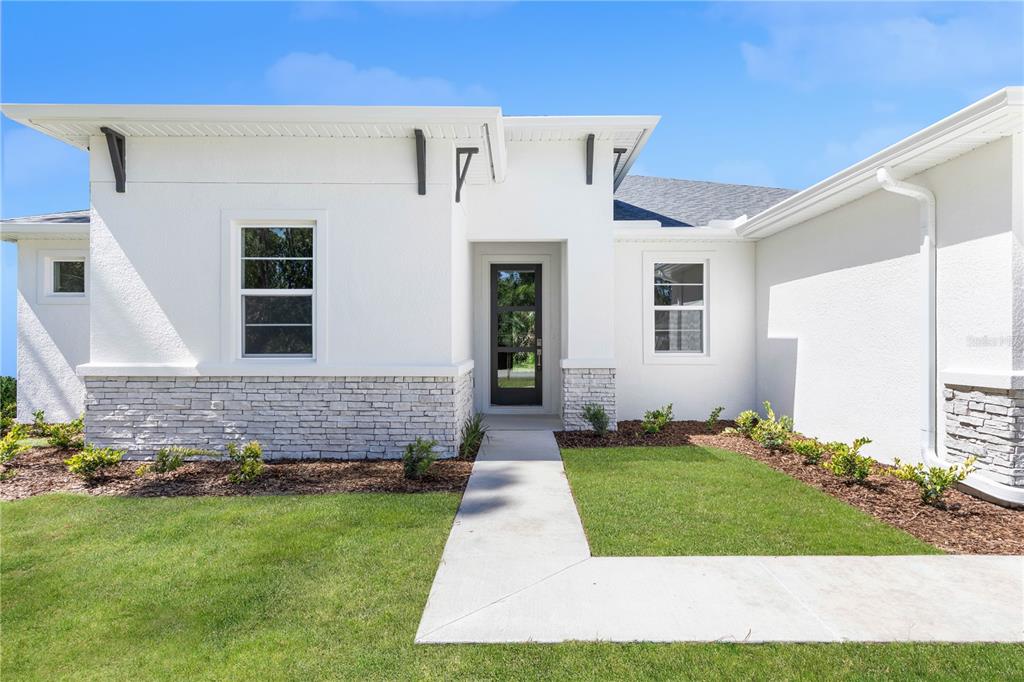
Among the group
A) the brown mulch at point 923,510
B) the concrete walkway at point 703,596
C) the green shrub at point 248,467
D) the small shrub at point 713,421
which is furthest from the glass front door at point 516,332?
the concrete walkway at point 703,596

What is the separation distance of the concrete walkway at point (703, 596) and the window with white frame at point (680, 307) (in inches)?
231

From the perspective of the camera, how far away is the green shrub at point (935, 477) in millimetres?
4668

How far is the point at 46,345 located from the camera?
29.9ft

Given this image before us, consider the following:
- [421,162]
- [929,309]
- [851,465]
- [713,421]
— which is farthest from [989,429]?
[421,162]

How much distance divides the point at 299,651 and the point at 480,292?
24.6ft

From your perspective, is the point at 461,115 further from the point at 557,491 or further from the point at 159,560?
the point at 159,560

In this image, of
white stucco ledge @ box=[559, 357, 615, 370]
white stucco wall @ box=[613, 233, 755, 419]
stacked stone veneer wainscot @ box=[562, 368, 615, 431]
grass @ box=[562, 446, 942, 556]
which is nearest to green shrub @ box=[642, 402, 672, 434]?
white stucco wall @ box=[613, 233, 755, 419]

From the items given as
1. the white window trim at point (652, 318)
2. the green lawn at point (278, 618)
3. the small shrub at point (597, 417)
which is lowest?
the green lawn at point (278, 618)

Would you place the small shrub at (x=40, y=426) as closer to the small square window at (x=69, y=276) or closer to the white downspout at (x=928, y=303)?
the small square window at (x=69, y=276)

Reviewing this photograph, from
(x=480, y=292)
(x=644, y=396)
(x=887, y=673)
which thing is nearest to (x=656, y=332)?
(x=644, y=396)

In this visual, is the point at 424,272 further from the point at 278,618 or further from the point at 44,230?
the point at 44,230

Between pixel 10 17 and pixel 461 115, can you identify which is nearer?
pixel 10 17

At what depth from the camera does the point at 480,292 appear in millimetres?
9641

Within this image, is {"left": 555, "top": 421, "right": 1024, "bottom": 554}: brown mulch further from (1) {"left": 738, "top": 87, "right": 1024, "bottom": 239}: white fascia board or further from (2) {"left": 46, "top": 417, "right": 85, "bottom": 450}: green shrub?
(2) {"left": 46, "top": 417, "right": 85, "bottom": 450}: green shrub
